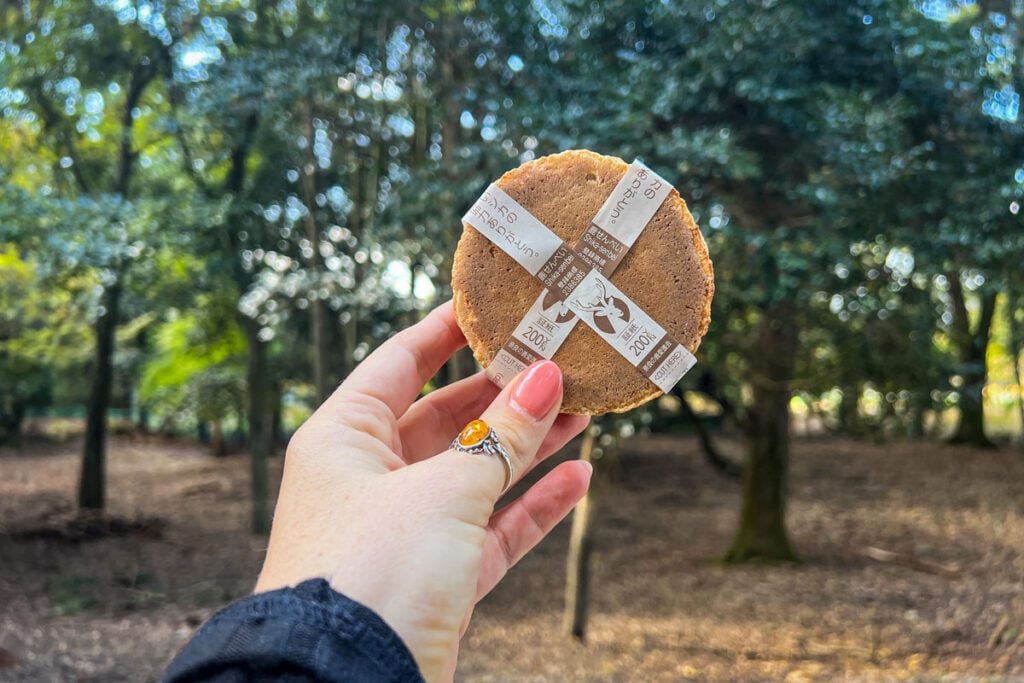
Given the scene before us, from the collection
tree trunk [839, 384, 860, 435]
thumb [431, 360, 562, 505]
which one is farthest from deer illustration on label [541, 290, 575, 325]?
tree trunk [839, 384, 860, 435]

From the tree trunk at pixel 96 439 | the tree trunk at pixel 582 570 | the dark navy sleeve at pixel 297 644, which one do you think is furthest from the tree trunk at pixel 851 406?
the tree trunk at pixel 96 439

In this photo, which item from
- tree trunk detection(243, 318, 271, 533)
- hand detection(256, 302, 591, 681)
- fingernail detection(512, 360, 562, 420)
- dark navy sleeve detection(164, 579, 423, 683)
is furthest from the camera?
tree trunk detection(243, 318, 271, 533)

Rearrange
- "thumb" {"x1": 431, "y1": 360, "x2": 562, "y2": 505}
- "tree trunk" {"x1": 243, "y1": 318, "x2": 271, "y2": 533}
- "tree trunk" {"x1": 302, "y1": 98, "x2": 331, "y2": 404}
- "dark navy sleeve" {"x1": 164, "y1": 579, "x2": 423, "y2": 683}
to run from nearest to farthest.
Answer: "dark navy sleeve" {"x1": 164, "y1": 579, "x2": 423, "y2": 683}, "thumb" {"x1": 431, "y1": 360, "x2": 562, "y2": 505}, "tree trunk" {"x1": 302, "y1": 98, "x2": 331, "y2": 404}, "tree trunk" {"x1": 243, "y1": 318, "x2": 271, "y2": 533}

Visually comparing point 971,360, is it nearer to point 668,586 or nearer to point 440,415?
point 668,586

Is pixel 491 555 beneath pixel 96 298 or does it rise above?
Answer: beneath

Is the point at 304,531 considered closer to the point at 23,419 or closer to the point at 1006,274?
the point at 1006,274

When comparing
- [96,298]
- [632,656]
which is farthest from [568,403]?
[96,298]

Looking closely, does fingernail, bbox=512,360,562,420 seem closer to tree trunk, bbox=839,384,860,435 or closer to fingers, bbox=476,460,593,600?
fingers, bbox=476,460,593,600
